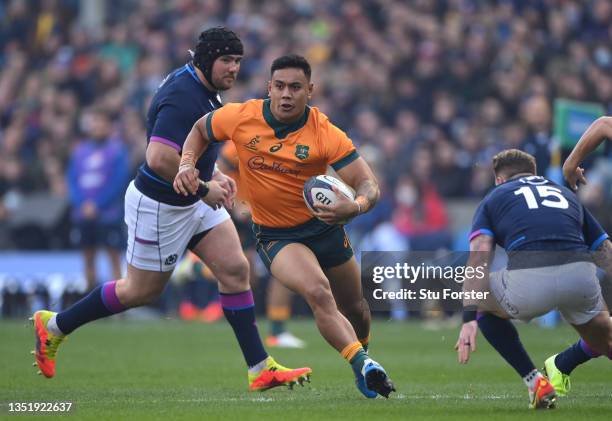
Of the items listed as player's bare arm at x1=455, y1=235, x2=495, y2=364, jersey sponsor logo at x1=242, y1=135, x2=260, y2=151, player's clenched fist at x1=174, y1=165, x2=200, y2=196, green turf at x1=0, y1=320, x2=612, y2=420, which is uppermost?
jersey sponsor logo at x1=242, y1=135, x2=260, y2=151

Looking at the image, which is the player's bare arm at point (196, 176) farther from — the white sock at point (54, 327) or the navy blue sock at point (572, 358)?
the navy blue sock at point (572, 358)

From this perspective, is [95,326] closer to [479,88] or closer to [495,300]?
[479,88]

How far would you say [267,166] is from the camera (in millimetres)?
8562

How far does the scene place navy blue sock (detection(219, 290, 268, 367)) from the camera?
30.1 ft

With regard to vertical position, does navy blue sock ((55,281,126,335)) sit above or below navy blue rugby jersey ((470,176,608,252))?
below

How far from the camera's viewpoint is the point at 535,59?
781 inches

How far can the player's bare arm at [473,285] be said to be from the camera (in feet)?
24.6

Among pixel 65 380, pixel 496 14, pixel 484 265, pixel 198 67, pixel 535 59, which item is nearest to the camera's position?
pixel 484 265

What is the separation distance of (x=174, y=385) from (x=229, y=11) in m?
16.3

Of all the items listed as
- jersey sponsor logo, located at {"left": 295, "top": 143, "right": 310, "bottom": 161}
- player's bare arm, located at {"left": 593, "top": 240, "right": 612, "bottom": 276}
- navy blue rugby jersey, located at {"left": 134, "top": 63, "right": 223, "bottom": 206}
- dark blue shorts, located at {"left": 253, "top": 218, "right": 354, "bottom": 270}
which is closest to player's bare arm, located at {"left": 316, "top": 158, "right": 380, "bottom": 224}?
jersey sponsor logo, located at {"left": 295, "top": 143, "right": 310, "bottom": 161}

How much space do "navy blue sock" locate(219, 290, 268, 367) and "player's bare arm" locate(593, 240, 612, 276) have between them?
2583 millimetres

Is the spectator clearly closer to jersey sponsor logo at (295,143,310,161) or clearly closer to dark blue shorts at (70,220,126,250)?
dark blue shorts at (70,220,126,250)

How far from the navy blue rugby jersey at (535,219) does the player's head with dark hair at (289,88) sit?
1.49 m

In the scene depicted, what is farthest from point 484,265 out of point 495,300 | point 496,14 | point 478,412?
point 496,14
